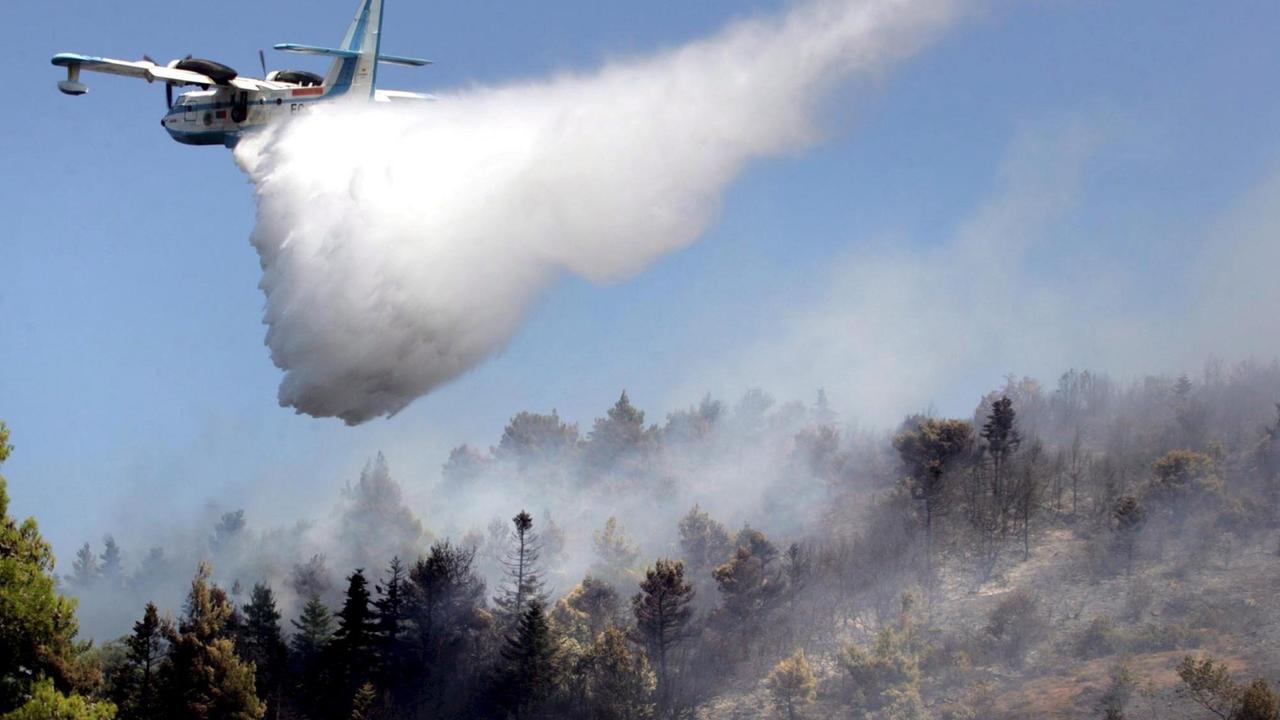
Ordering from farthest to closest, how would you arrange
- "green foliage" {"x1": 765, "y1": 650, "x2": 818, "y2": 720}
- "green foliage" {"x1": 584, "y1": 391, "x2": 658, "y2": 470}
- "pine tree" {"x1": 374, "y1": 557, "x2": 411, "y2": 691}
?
"green foliage" {"x1": 584, "y1": 391, "x2": 658, "y2": 470}
"pine tree" {"x1": 374, "y1": 557, "x2": 411, "y2": 691}
"green foliage" {"x1": 765, "y1": 650, "x2": 818, "y2": 720}

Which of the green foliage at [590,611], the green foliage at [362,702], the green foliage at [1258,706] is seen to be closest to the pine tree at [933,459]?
the green foliage at [590,611]

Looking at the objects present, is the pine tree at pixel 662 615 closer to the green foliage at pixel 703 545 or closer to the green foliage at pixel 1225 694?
the green foliage at pixel 703 545

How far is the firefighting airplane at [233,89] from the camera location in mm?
51094

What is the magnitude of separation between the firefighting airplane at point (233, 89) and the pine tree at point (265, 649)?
101ft

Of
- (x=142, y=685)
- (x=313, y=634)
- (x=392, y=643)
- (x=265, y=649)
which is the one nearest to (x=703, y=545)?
(x=392, y=643)

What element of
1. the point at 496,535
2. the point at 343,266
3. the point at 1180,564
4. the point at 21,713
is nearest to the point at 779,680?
the point at 1180,564

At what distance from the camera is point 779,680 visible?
77.1 m

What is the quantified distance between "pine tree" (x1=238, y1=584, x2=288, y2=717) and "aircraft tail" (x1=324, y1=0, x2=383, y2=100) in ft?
106

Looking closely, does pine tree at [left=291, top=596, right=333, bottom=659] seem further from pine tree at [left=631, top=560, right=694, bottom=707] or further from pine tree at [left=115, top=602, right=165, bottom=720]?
pine tree at [left=631, top=560, right=694, bottom=707]

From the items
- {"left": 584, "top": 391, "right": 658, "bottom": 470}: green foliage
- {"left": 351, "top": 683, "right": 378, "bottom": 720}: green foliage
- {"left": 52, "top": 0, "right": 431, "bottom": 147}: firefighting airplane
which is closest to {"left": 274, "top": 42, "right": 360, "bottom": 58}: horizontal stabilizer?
{"left": 52, "top": 0, "right": 431, "bottom": 147}: firefighting airplane

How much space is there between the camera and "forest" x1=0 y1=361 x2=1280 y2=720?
64.0 m

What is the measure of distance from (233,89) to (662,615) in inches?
1673

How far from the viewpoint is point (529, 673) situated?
7619cm

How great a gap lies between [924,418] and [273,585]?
2696 inches
